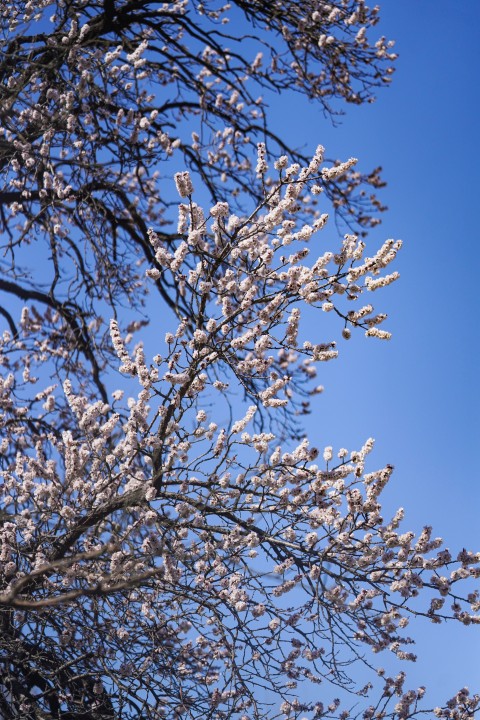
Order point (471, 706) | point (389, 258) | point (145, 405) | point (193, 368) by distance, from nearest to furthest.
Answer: point (389, 258)
point (193, 368)
point (145, 405)
point (471, 706)

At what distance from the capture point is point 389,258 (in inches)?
151

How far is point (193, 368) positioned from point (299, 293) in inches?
28.2

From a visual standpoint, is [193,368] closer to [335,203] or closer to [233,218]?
[233,218]

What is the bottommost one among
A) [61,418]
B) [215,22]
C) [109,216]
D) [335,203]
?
[61,418]

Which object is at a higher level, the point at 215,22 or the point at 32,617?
the point at 215,22

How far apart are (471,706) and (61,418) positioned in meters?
5.38

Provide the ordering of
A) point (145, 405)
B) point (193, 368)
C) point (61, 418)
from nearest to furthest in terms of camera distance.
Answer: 1. point (193, 368)
2. point (145, 405)
3. point (61, 418)

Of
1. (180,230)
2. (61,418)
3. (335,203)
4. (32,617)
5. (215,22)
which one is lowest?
(32,617)

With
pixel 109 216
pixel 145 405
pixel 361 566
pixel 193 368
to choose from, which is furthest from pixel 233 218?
pixel 109 216

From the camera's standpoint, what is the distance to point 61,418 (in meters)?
8.62

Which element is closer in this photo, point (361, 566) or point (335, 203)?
point (361, 566)

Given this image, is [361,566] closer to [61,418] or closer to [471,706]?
[471,706]

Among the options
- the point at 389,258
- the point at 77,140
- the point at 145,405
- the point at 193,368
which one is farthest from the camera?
the point at 77,140

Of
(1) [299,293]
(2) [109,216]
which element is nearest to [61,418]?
(2) [109,216]
